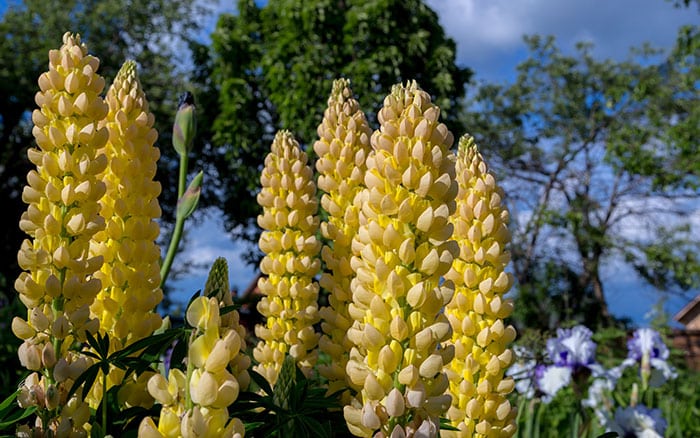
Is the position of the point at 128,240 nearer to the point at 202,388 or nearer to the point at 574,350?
the point at 202,388

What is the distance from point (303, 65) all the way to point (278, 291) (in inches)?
370

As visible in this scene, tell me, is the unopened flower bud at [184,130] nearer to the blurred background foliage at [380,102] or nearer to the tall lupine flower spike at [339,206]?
the tall lupine flower spike at [339,206]

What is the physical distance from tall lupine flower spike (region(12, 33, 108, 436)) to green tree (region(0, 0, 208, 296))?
1218 cm

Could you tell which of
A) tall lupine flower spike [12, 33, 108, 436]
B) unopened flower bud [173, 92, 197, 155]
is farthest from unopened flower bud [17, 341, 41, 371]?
unopened flower bud [173, 92, 197, 155]

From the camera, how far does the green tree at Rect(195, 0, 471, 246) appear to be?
10516 millimetres

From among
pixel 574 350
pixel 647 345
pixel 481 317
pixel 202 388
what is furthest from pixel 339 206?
pixel 647 345

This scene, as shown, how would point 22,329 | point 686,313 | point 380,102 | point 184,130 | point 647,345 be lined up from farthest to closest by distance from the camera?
point 686,313, point 380,102, point 647,345, point 184,130, point 22,329

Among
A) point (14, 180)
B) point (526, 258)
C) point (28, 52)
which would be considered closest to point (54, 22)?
point (28, 52)

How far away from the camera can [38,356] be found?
97 cm

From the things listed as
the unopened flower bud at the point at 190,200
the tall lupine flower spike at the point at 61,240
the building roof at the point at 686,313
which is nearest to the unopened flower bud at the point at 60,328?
the tall lupine flower spike at the point at 61,240

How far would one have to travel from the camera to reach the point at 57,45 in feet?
42.6

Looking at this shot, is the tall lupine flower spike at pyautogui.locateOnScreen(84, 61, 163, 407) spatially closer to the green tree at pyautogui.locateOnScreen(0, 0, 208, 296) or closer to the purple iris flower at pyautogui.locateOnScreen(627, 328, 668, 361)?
the purple iris flower at pyautogui.locateOnScreen(627, 328, 668, 361)

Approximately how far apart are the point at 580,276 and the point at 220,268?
58.5ft

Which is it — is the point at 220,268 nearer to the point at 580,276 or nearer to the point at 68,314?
the point at 68,314
